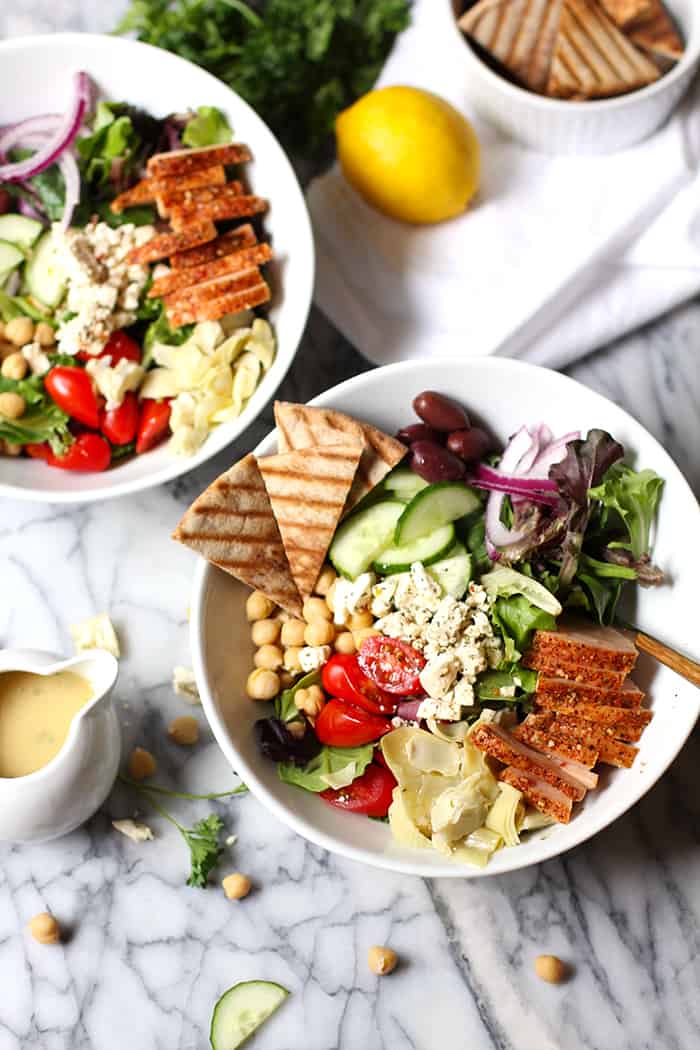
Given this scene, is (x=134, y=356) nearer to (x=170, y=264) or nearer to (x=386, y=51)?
(x=170, y=264)

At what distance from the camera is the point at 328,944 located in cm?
293

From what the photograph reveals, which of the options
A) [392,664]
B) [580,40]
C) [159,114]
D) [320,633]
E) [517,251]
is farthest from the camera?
[517,251]

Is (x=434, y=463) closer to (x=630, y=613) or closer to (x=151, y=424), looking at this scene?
(x=630, y=613)

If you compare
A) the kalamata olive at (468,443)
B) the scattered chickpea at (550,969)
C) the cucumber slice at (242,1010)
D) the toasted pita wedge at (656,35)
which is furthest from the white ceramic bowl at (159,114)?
the scattered chickpea at (550,969)

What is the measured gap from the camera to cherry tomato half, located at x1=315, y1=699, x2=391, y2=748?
261cm

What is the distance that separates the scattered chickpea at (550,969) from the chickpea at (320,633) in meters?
0.94

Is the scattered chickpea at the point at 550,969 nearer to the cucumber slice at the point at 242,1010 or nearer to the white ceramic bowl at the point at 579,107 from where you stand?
the cucumber slice at the point at 242,1010

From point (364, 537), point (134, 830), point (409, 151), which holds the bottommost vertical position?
point (134, 830)

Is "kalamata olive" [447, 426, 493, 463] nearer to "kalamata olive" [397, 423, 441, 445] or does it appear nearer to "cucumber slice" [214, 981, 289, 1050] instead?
"kalamata olive" [397, 423, 441, 445]

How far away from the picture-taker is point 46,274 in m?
3.04

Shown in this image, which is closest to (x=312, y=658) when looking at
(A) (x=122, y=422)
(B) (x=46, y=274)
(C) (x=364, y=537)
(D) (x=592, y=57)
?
(C) (x=364, y=537)

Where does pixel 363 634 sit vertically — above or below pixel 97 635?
above

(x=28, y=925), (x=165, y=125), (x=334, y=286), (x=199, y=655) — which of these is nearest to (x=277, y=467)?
(x=199, y=655)

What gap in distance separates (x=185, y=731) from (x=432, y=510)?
→ 2.94 ft
